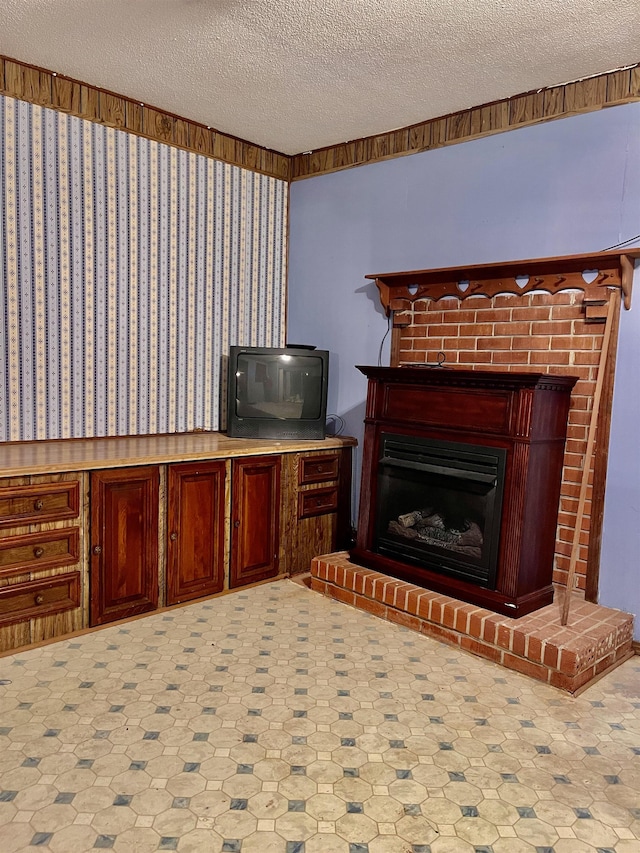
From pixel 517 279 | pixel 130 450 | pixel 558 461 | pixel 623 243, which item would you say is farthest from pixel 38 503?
pixel 623 243

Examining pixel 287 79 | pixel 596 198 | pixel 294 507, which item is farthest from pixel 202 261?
pixel 596 198

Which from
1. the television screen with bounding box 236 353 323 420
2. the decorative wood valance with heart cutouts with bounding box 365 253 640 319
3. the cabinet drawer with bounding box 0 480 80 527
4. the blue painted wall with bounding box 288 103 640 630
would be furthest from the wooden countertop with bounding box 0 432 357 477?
the decorative wood valance with heart cutouts with bounding box 365 253 640 319

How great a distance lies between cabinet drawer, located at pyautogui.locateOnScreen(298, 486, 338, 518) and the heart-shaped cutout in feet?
5.74

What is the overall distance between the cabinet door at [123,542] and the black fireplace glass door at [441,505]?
44.3 inches

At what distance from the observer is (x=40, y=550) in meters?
2.58

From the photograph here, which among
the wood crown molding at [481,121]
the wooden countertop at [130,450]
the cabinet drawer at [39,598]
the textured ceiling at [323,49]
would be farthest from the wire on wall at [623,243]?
the cabinet drawer at [39,598]

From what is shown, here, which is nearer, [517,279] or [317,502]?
[517,279]

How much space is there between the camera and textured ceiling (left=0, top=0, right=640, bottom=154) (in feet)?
7.92

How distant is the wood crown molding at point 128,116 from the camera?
296 centimetres

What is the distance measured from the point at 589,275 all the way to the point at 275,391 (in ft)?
5.62

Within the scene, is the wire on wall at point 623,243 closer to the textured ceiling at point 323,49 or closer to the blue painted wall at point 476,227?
the blue painted wall at point 476,227

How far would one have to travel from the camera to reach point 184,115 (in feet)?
11.6

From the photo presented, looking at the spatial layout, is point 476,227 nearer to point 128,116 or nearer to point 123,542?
point 128,116

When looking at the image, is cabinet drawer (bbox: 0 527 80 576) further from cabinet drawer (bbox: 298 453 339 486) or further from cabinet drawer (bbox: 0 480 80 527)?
cabinet drawer (bbox: 298 453 339 486)
